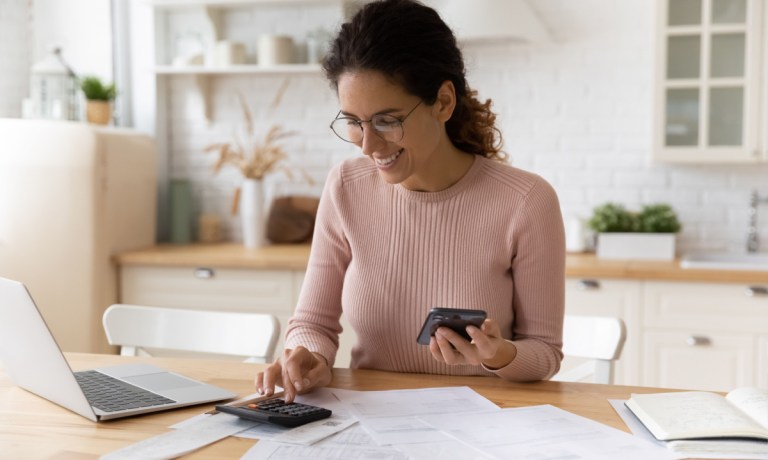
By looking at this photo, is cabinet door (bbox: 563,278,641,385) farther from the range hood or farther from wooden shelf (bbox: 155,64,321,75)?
wooden shelf (bbox: 155,64,321,75)

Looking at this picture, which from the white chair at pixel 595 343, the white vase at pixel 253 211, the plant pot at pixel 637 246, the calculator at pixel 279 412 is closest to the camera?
the calculator at pixel 279 412

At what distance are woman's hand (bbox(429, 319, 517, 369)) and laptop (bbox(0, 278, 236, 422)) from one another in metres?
0.39

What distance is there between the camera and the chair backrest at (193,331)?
2074 millimetres

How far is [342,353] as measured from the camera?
337 centimetres

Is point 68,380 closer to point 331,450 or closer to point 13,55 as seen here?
point 331,450

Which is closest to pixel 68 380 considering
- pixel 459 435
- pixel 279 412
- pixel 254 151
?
pixel 279 412

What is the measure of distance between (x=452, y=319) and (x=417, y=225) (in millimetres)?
447

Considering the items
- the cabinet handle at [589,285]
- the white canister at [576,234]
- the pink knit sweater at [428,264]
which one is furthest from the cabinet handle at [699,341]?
the pink knit sweater at [428,264]

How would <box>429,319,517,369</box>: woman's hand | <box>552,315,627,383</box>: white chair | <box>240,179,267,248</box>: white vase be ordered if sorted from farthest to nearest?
<box>240,179,267,248</box>: white vase < <box>552,315,627,383</box>: white chair < <box>429,319,517,369</box>: woman's hand

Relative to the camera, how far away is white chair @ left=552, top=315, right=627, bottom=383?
1.91 metres

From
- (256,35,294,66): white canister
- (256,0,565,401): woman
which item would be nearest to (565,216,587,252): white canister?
(256,35,294,66): white canister

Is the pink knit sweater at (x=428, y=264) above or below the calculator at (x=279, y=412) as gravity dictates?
above

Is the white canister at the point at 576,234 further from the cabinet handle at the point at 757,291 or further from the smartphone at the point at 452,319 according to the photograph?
the smartphone at the point at 452,319

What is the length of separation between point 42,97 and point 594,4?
2.36 metres
